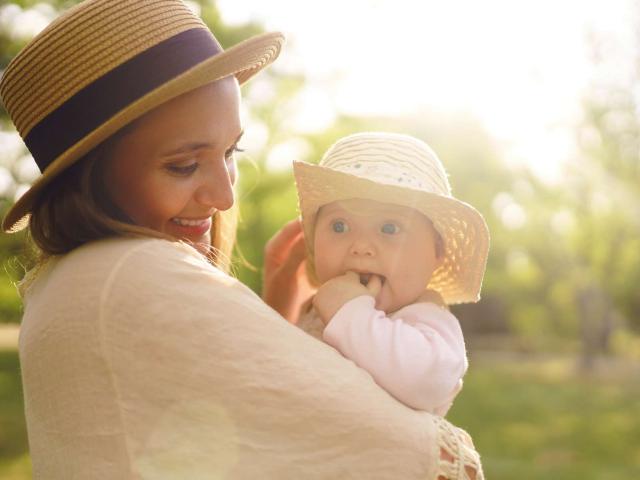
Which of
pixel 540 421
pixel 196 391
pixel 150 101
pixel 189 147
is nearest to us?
pixel 196 391

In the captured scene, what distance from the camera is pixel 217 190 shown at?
2.09 m

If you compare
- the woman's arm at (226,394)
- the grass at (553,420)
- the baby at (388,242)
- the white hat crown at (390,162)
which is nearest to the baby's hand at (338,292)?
the baby at (388,242)

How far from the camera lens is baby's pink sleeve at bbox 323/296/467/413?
1.85 m

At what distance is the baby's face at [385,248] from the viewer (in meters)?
2.26

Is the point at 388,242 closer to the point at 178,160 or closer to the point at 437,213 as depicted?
the point at 437,213

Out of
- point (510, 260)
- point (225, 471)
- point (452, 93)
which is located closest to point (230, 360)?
point (225, 471)

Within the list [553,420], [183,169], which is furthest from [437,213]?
[553,420]

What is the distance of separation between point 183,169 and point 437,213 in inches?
27.5

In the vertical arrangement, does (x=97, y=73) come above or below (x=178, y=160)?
above

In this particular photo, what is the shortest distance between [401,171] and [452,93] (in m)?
19.6

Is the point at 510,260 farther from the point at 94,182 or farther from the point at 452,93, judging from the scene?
the point at 94,182

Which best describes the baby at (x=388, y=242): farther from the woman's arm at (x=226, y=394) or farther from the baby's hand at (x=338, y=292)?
the woman's arm at (x=226, y=394)

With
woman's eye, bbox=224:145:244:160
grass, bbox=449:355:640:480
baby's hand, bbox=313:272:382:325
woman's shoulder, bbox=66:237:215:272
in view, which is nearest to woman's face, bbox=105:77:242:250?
woman's eye, bbox=224:145:244:160

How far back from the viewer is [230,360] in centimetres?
165
